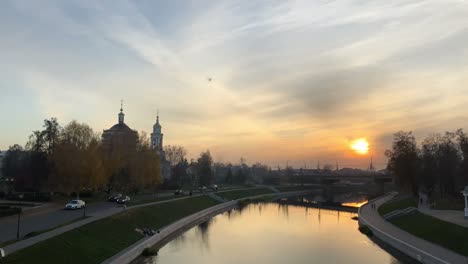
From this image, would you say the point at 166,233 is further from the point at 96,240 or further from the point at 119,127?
the point at 119,127

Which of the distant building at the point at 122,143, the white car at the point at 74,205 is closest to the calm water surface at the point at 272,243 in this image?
the white car at the point at 74,205

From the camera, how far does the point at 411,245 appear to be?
124 ft

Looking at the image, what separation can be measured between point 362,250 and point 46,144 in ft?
151

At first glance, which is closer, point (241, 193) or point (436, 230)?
point (436, 230)

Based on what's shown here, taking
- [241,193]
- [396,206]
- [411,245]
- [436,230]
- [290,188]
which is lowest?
[411,245]

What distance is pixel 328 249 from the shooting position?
43406 mm

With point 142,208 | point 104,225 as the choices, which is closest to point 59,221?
point 104,225

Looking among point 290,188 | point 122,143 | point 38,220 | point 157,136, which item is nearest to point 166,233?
point 38,220

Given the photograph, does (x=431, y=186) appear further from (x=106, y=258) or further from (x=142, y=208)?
(x=106, y=258)

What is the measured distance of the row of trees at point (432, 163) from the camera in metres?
70.3

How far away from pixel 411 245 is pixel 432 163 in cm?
4111

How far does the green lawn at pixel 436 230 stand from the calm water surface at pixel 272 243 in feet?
13.6

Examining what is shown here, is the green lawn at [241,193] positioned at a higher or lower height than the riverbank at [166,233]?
higher

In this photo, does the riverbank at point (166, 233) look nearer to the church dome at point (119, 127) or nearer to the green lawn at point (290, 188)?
the church dome at point (119, 127)
